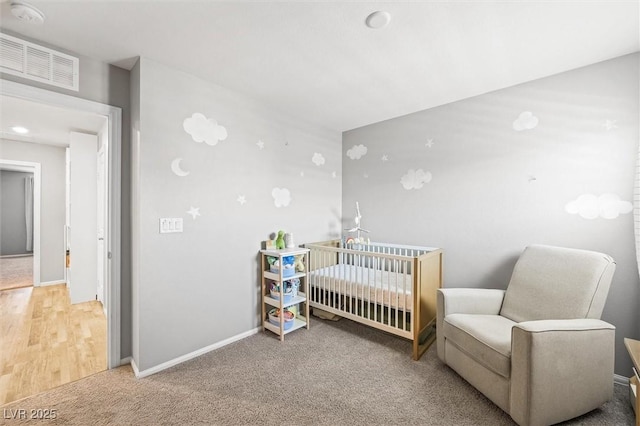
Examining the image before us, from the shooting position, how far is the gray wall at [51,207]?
395 centimetres

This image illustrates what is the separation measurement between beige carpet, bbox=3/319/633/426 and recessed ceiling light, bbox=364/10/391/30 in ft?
7.52

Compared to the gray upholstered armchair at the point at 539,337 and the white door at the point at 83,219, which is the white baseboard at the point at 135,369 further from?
the gray upholstered armchair at the point at 539,337

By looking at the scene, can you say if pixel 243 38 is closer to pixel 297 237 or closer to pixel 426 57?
pixel 426 57

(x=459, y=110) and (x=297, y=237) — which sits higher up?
(x=459, y=110)

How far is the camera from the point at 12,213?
19.5 ft

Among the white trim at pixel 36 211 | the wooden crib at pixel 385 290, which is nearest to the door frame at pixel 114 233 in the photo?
the wooden crib at pixel 385 290

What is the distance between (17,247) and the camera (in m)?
6.04

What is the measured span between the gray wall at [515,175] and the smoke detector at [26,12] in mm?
2900

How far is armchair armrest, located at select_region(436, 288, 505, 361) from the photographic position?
1.98 meters

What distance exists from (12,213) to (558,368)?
31.1 feet

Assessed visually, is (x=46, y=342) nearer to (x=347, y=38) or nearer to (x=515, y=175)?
(x=347, y=38)

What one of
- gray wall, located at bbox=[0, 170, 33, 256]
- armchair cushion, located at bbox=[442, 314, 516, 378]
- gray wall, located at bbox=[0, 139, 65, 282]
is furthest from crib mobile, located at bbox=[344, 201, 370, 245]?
gray wall, located at bbox=[0, 170, 33, 256]

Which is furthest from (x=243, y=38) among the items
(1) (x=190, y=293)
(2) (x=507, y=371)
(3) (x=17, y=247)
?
(3) (x=17, y=247)

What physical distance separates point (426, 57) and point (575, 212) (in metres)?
1.66
